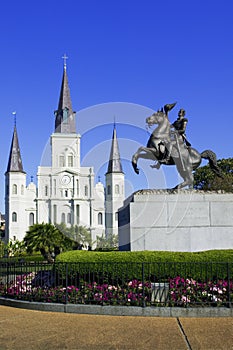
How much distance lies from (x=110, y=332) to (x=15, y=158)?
317ft

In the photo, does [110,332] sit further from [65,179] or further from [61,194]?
[65,179]

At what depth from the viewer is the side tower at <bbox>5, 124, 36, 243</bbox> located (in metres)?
100

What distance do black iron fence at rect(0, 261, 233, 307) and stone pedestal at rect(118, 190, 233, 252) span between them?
312cm

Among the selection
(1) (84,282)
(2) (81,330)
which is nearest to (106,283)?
(1) (84,282)

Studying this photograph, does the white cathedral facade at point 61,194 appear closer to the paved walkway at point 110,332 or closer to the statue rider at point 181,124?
the statue rider at point 181,124

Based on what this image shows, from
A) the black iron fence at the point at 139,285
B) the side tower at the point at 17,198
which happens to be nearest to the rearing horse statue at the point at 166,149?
the black iron fence at the point at 139,285

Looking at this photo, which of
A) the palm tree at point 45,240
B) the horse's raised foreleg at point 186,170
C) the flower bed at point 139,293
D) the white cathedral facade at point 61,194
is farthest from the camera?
the white cathedral facade at point 61,194

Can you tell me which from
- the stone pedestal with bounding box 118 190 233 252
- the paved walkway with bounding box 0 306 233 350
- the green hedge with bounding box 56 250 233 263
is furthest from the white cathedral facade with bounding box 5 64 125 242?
the paved walkway with bounding box 0 306 233 350

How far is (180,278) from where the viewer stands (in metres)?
11.4

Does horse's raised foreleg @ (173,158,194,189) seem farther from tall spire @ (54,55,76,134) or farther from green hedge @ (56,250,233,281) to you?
tall spire @ (54,55,76,134)

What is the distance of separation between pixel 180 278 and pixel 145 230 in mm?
3694

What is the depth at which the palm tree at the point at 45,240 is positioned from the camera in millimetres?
40031

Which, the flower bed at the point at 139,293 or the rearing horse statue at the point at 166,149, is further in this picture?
the rearing horse statue at the point at 166,149

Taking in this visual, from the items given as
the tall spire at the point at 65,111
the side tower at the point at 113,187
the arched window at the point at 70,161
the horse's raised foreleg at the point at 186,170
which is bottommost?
the horse's raised foreleg at the point at 186,170
